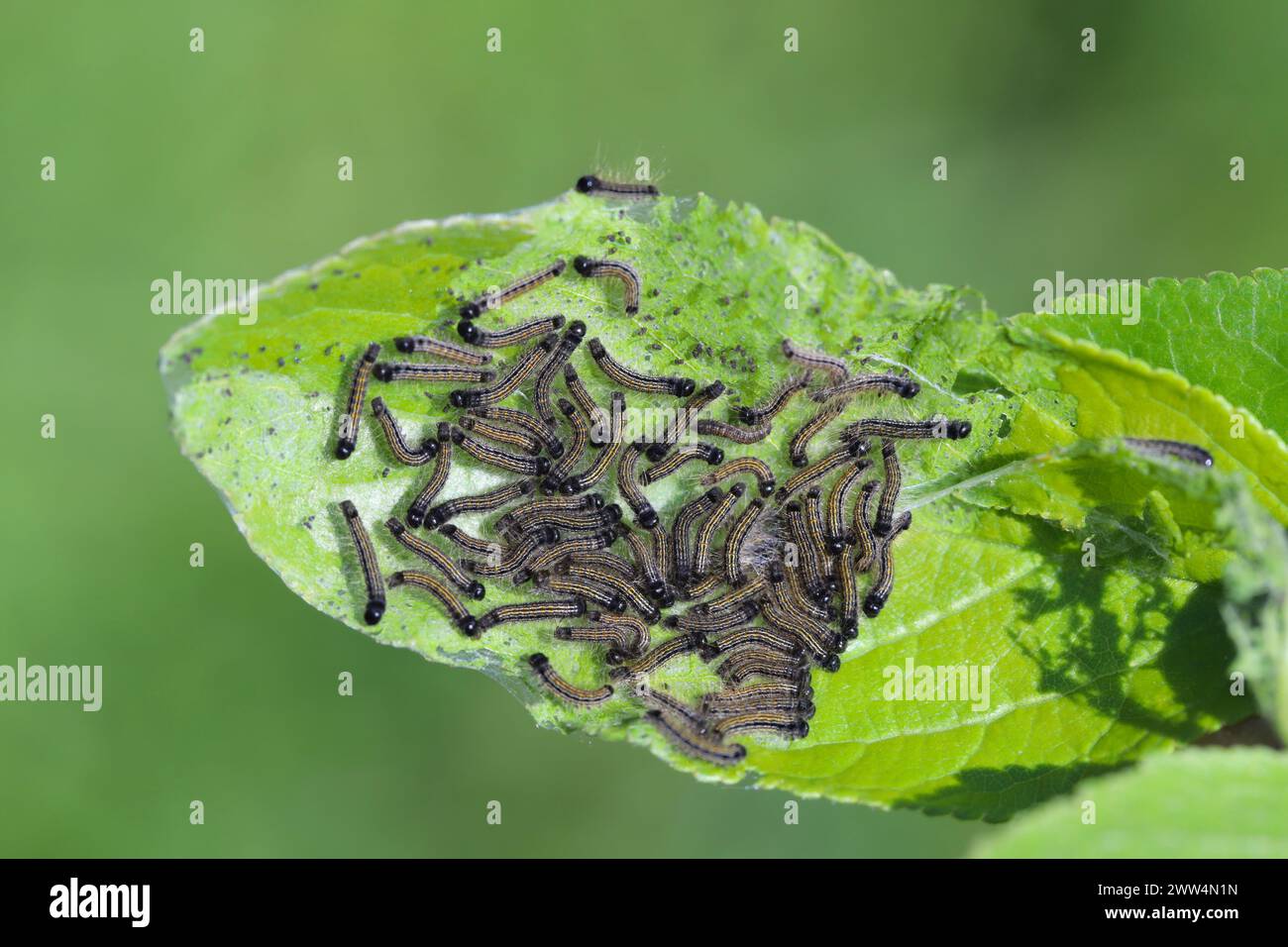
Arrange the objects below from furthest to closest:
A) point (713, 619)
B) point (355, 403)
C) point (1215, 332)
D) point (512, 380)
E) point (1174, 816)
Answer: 1. point (713, 619)
2. point (512, 380)
3. point (355, 403)
4. point (1215, 332)
5. point (1174, 816)

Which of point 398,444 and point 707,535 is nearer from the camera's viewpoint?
point 398,444

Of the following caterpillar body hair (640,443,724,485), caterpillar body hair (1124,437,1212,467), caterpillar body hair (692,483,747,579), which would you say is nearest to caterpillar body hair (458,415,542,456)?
caterpillar body hair (640,443,724,485)

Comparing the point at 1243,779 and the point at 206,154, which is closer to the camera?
the point at 1243,779

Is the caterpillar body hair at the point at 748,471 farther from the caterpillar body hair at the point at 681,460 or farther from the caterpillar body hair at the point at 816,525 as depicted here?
the caterpillar body hair at the point at 816,525

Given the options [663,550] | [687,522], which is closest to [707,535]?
[687,522]

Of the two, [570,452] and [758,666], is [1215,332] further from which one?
[570,452]

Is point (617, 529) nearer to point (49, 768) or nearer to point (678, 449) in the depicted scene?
point (678, 449)

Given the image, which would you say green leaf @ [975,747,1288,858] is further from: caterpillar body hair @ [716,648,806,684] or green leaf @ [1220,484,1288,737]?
caterpillar body hair @ [716,648,806,684]

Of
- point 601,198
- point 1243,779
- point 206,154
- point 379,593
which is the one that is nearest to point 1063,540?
point 1243,779
